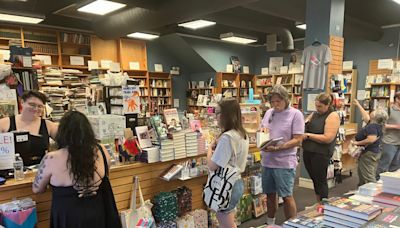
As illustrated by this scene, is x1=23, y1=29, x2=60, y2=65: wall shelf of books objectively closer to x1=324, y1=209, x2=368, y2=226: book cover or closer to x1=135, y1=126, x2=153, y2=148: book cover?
x1=135, y1=126, x2=153, y2=148: book cover

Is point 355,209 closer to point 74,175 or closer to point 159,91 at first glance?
point 74,175

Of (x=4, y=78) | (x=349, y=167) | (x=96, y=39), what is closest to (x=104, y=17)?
(x=96, y=39)

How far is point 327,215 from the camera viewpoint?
1342 mm

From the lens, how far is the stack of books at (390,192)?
1.47 metres

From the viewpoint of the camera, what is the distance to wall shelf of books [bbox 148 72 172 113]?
8.68m

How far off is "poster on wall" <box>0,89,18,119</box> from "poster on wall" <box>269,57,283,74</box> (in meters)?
7.61

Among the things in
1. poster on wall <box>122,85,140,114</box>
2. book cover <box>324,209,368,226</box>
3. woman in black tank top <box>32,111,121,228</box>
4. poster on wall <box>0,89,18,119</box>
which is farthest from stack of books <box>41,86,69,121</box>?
book cover <box>324,209,368,226</box>

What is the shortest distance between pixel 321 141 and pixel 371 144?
44.9 inches

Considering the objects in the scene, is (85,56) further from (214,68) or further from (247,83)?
(247,83)

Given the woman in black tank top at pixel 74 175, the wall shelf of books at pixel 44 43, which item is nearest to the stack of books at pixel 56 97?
the wall shelf of books at pixel 44 43

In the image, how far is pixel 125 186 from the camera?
8.53 feet

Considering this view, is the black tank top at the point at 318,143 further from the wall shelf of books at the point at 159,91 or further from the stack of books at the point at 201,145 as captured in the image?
the wall shelf of books at the point at 159,91

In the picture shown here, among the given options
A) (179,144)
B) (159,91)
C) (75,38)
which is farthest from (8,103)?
(159,91)

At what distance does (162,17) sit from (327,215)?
4729mm
